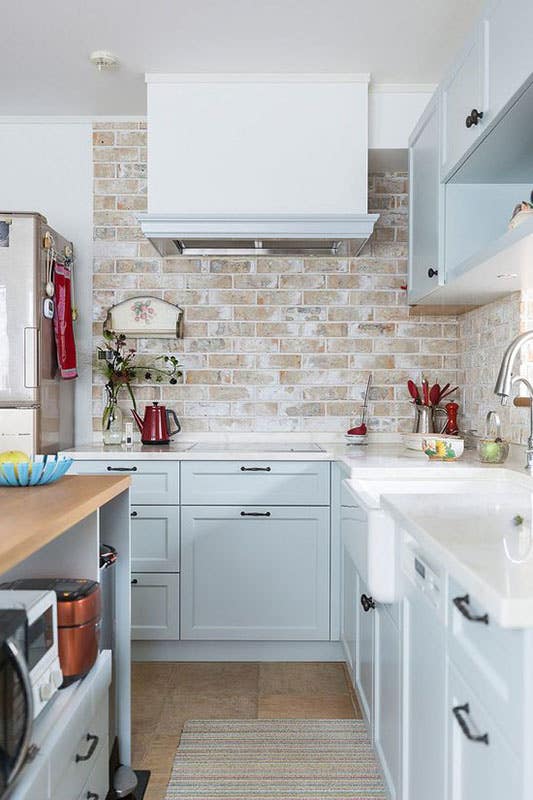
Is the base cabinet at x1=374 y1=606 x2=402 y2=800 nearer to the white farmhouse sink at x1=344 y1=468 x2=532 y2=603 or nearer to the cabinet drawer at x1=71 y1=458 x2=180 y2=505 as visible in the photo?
the white farmhouse sink at x1=344 y1=468 x2=532 y2=603

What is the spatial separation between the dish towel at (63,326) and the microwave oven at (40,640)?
2.05m

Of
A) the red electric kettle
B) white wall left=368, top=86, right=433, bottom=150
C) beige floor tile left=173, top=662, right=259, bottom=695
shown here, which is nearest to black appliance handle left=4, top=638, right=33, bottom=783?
beige floor tile left=173, top=662, right=259, bottom=695

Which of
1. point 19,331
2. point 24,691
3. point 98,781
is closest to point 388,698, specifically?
point 98,781

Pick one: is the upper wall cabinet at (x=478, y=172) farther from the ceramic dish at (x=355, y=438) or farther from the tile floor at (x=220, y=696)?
the tile floor at (x=220, y=696)

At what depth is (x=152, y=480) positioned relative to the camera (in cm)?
296

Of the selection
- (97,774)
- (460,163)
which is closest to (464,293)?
(460,163)

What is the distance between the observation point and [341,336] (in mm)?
3561

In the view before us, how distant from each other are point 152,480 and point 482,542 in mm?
1996

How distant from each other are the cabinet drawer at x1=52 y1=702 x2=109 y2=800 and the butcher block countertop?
438 mm

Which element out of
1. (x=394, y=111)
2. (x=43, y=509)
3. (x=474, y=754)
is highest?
(x=394, y=111)

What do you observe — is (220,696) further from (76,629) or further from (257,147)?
(257,147)

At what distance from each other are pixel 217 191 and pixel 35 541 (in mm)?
2298

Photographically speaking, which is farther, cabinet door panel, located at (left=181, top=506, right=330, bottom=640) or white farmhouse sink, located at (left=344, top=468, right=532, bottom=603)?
cabinet door panel, located at (left=181, top=506, right=330, bottom=640)

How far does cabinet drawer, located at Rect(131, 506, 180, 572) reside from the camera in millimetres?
2943
